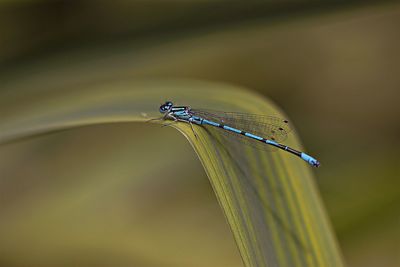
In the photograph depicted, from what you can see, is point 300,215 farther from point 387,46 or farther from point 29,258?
point 387,46

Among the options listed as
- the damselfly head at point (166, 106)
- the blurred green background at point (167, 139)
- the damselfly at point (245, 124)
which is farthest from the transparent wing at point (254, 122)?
the blurred green background at point (167, 139)

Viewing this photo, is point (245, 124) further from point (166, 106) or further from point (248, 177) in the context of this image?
point (248, 177)

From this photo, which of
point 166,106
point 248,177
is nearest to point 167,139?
point 166,106

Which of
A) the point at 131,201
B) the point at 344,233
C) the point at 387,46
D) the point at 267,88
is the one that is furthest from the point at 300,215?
the point at 387,46

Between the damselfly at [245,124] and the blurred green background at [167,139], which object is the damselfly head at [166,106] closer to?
the damselfly at [245,124]

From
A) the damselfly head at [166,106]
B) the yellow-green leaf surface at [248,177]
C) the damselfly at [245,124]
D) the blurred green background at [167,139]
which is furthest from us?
the blurred green background at [167,139]

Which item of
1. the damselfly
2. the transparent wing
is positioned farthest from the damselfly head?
the transparent wing
